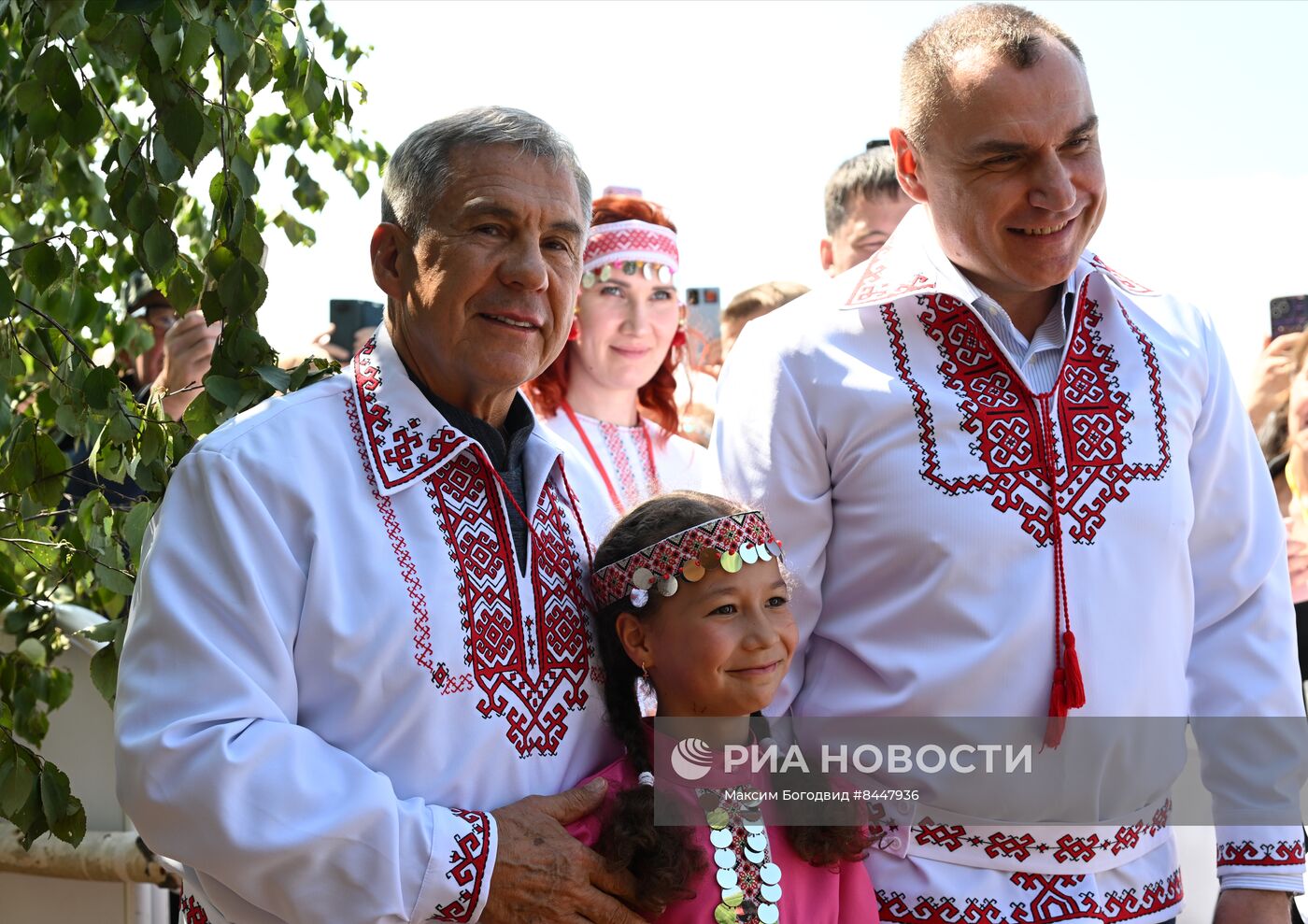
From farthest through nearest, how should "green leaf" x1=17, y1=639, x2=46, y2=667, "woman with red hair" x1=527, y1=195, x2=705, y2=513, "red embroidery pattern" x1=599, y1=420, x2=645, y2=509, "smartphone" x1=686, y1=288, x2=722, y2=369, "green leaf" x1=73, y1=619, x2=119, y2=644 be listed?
"smartphone" x1=686, y1=288, x2=722, y2=369 → "woman with red hair" x1=527, y1=195, x2=705, y2=513 → "red embroidery pattern" x1=599, y1=420, x2=645, y2=509 → "green leaf" x1=17, y1=639, x2=46, y2=667 → "green leaf" x1=73, y1=619, x2=119, y2=644

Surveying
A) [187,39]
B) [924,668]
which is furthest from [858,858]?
[187,39]

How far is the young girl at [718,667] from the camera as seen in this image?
233 centimetres

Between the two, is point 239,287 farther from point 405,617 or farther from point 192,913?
point 192,913

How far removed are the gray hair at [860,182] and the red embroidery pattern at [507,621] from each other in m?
2.71

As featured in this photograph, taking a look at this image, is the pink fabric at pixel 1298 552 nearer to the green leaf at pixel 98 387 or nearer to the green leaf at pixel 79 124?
the green leaf at pixel 98 387

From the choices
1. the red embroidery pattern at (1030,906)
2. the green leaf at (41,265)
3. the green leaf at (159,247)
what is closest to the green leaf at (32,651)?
the green leaf at (41,265)

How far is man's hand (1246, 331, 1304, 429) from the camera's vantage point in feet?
15.2

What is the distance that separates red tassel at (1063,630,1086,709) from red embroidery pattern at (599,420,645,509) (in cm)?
185

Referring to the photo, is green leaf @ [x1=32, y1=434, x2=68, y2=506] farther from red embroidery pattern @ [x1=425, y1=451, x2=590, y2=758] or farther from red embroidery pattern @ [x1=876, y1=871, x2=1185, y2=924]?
red embroidery pattern @ [x1=876, y1=871, x2=1185, y2=924]

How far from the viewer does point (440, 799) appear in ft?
6.84

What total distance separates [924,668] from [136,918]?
7.73ft

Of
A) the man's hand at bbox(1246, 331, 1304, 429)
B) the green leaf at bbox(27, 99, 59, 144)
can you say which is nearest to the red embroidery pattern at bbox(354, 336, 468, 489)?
the green leaf at bbox(27, 99, 59, 144)

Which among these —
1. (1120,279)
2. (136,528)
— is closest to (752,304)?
(1120,279)

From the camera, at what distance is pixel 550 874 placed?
206 centimetres
